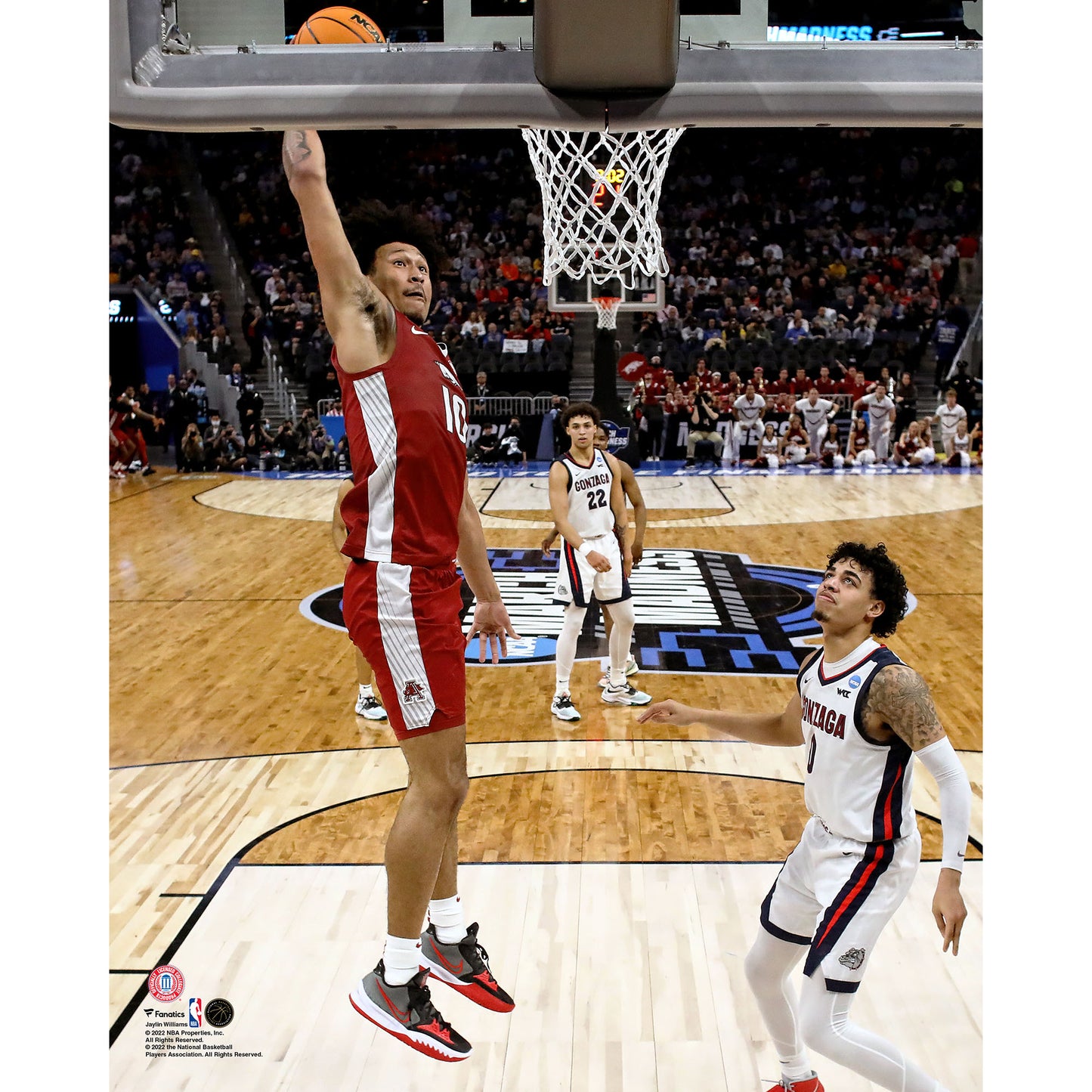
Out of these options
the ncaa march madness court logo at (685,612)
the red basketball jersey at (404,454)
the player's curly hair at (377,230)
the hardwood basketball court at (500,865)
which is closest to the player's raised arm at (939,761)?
the hardwood basketball court at (500,865)

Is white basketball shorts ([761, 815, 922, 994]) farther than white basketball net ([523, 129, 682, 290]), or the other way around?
white basketball net ([523, 129, 682, 290])

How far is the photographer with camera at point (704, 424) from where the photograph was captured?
631 inches

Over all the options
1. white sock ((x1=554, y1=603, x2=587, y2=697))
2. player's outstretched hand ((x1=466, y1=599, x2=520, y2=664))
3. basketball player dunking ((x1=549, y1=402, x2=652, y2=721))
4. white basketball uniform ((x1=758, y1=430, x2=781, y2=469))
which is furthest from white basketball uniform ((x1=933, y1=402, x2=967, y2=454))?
player's outstretched hand ((x1=466, y1=599, x2=520, y2=664))

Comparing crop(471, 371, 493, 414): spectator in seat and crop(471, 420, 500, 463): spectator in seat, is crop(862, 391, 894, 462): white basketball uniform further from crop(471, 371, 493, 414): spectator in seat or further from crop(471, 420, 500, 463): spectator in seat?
crop(471, 371, 493, 414): spectator in seat

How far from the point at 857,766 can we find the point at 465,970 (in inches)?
47.6

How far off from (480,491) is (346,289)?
10906 millimetres

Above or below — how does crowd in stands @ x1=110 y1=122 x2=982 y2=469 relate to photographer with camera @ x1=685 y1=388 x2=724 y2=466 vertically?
above

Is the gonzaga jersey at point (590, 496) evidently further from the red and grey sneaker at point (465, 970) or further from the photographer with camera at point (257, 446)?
the photographer with camera at point (257, 446)

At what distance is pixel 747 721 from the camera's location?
127 inches

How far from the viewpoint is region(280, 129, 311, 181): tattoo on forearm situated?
2.73 meters

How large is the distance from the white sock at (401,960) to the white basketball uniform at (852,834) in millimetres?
938

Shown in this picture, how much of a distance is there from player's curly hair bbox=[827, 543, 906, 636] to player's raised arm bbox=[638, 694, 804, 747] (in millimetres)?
325
